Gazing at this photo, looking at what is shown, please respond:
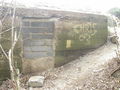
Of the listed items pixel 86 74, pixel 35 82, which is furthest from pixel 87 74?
pixel 35 82

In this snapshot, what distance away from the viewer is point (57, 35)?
667cm

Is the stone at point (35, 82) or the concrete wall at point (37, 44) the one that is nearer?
the stone at point (35, 82)

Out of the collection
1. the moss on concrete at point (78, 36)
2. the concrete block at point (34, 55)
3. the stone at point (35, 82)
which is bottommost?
the stone at point (35, 82)

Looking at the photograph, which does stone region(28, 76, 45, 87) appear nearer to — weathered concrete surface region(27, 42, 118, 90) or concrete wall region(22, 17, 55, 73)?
weathered concrete surface region(27, 42, 118, 90)

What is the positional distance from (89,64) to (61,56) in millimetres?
1026

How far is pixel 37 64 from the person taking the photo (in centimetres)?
652

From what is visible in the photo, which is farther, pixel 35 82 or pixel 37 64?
pixel 37 64

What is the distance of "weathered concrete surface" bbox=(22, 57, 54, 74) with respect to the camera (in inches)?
251

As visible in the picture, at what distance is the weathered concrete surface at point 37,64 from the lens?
6.38 meters

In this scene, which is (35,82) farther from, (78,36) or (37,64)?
(78,36)

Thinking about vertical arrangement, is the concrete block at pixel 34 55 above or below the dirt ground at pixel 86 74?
above

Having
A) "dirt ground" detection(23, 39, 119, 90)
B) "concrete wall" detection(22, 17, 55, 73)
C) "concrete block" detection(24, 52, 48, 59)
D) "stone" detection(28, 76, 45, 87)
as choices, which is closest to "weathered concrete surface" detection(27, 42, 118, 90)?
"dirt ground" detection(23, 39, 119, 90)

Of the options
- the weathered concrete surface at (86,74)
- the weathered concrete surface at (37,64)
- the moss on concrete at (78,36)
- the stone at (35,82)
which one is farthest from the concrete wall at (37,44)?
A: the stone at (35,82)

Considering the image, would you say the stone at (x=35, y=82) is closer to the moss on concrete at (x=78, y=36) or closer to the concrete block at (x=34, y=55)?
the concrete block at (x=34, y=55)
